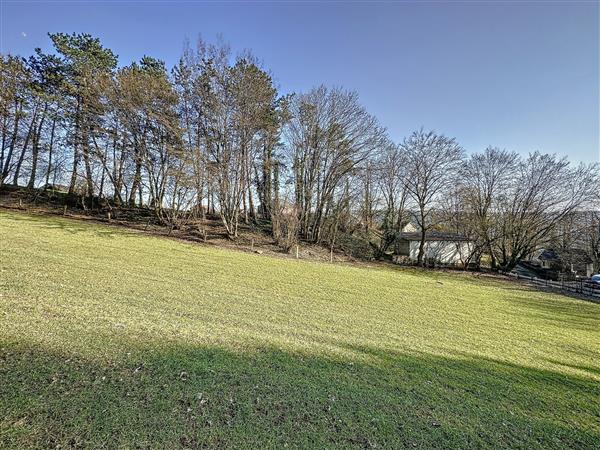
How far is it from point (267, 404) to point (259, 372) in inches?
23.0

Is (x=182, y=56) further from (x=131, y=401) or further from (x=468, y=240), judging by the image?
(x=468, y=240)

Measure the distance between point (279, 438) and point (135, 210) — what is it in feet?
80.5

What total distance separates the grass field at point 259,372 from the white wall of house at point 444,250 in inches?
917

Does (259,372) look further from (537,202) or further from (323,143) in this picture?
(537,202)

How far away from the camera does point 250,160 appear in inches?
773

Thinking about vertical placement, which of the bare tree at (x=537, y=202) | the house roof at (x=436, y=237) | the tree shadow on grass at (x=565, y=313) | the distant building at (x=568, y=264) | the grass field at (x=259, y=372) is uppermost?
the bare tree at (x=537, y=202)

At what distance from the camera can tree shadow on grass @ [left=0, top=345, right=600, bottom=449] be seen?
7.01 ft

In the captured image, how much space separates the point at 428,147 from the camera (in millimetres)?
24688

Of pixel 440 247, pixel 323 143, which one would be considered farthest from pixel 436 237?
pixel 323 143

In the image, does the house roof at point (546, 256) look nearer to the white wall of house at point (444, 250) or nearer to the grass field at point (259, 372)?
the white wall of house at point (444, 250)

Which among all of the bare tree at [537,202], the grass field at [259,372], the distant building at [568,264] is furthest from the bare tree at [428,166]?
the grass field at [259,372]

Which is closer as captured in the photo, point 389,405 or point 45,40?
point 389,405

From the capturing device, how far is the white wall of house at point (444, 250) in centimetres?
2955

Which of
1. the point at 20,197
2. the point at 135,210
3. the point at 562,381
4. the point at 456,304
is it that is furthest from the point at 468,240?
the point at 20,197
